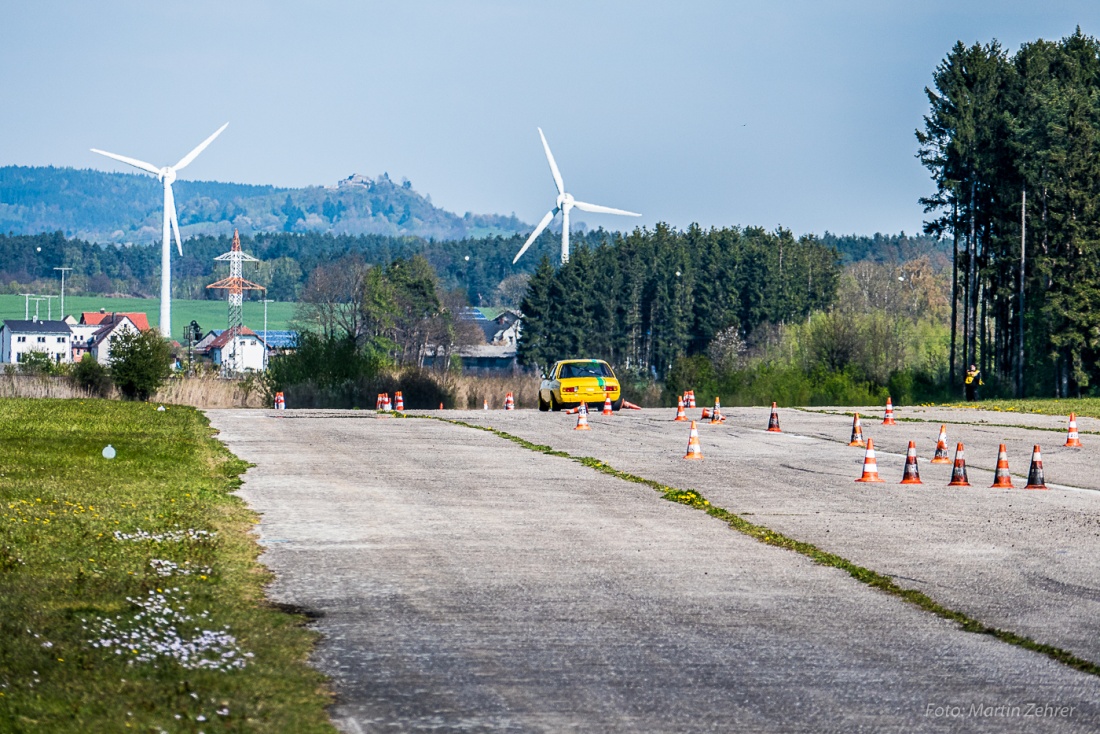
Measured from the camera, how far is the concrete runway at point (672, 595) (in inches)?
301

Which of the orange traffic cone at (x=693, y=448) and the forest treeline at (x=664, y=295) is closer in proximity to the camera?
the orange traffic cone at (x=693, y=448)

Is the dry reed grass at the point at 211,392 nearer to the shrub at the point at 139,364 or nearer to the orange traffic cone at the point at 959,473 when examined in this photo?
the shrub at the point at 139,364

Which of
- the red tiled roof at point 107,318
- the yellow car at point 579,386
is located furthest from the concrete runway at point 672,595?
the red tiled roof at point 107,318

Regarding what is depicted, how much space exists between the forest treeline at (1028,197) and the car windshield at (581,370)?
89.1ft

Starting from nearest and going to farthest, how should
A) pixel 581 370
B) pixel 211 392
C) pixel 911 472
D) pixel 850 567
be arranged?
pixel 850 567
pixel 911 472
pixel 581 370
pixel 211 392

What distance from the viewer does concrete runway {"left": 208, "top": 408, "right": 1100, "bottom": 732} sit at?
7.65 m

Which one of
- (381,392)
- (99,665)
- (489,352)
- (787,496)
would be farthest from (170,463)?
(489,352)

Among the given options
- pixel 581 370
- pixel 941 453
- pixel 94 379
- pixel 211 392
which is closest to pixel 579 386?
pixel 581 370

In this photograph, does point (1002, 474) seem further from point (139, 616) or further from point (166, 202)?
point (166, 202)

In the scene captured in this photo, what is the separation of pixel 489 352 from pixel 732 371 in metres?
105

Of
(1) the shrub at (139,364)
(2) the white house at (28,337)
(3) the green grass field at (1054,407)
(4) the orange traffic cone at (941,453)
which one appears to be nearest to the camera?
(4) the orange traffic cone at (941,453)

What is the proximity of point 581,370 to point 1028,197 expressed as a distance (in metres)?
34.7

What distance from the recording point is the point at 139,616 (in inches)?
361

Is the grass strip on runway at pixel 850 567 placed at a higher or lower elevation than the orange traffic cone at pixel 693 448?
lower
